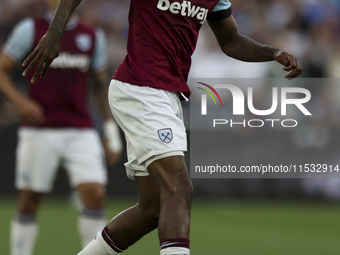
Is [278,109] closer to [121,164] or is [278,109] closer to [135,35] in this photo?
[121,164]

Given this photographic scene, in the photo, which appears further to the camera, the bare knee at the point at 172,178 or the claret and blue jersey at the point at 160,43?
the claret and blue jersey at the point at 160,43

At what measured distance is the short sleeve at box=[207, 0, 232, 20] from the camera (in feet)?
17.0

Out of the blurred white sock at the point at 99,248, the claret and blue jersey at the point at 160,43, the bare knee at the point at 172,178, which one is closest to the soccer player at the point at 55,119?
the blurred white sock at the point at 99,248

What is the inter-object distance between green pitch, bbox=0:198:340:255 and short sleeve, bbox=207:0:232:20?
128 inches

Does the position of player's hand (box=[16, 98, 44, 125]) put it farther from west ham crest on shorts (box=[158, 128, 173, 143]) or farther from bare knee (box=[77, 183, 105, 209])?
west ham crest on shorts (box=[158, 128, 173, 143])

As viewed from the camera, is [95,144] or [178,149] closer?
[178,149]

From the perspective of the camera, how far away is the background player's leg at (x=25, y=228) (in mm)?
6918

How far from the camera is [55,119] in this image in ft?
23.7

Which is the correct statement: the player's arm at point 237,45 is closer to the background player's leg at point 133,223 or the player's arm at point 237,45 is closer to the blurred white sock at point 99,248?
the background player's leg at point 133,223

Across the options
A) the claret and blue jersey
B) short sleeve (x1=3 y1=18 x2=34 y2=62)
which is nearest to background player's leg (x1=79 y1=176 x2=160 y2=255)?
the claret and blue jersey

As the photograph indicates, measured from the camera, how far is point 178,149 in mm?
4598

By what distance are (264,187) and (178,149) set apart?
27.1 ft

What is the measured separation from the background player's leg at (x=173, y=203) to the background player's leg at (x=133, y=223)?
22 cm

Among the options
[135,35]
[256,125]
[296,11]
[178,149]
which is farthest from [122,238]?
[296,11]
